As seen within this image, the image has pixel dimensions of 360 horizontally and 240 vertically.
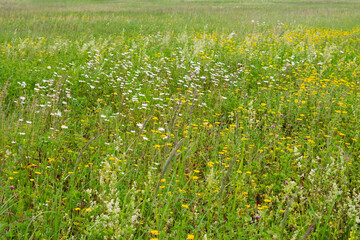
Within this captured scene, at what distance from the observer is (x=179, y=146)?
192 centimetres

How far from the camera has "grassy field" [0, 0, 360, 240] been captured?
214 centimetres

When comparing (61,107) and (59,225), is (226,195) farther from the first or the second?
(61,107)

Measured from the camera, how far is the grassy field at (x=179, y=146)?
2143mm

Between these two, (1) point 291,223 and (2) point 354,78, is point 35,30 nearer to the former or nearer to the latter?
(2) point 354,78

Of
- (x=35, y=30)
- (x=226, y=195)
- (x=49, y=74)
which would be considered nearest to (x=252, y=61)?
(x=49, y=74)

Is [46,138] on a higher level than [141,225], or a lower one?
higher

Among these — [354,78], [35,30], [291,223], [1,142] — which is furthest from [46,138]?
[35,30]

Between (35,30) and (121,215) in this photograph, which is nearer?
(121,215)

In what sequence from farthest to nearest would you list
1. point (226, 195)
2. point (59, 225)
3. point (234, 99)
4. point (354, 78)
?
point (354, 78), point (234, 99), point (226, 195), point (59, 225)

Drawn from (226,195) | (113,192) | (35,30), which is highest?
(35,30)

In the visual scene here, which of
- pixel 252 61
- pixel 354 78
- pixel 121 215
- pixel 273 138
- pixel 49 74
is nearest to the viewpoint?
pixel 121 215

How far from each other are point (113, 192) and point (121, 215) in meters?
0.31

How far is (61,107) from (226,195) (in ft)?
8.96

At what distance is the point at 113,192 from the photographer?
2.18m
